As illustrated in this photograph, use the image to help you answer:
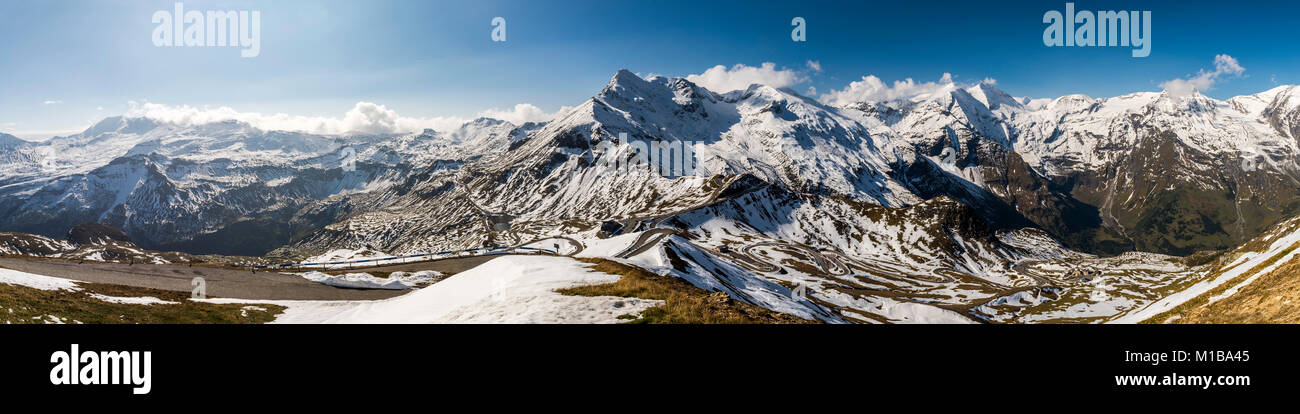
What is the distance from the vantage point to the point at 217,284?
144 feet

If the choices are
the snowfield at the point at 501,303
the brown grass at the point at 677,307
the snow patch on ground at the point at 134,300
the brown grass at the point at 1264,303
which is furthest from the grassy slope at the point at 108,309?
the brown grass at the point at 1264,303

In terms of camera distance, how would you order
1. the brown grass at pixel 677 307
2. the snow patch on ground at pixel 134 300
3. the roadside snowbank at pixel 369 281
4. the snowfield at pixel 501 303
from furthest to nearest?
the roadside snowbank at pixel 369 281
the snow patch on ground at pixel 134 300
the snowfield at pixel 501 303
the brown grass at pixel 677 307

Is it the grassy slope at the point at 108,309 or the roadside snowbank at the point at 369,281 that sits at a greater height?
the grassy slope at the point at 108,309

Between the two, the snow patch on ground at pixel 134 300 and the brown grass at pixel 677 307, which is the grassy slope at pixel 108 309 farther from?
the brown grass at pixel 677 307

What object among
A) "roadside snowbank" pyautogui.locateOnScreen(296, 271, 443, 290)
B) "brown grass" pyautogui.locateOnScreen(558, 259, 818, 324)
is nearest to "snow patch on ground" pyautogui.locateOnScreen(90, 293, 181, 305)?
"roadside snowbank" pyautogui.locateOnScreen(296, 271, 443, 290)

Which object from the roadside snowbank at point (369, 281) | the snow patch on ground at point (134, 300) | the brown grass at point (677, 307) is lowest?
the roadside snowbank at point (369, 281)

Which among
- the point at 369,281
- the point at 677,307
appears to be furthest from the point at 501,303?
the point at 369,281

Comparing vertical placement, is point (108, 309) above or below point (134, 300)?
above

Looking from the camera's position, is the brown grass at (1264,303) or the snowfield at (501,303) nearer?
the brown grass at (1264,303)

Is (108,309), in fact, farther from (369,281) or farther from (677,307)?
(677,307)
